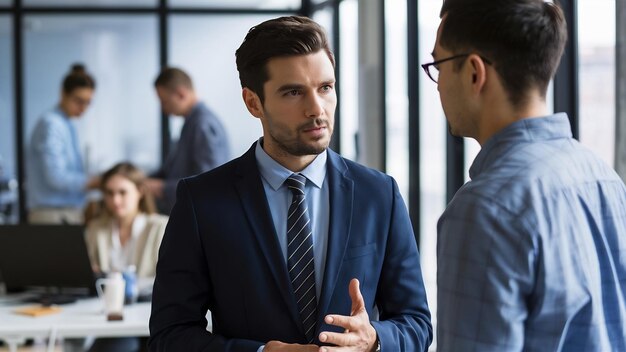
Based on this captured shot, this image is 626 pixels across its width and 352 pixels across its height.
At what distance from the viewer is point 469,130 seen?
1.32 metres

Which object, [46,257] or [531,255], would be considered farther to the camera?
[46,257]

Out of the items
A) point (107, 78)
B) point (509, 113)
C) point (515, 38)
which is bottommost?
point (509, 113)

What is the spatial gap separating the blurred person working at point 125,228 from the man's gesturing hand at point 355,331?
293cm

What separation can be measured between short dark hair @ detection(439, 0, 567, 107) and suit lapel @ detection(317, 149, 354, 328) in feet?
1.99

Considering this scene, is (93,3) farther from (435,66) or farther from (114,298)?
(435,66)

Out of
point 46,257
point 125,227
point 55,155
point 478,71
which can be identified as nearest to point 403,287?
point 478,71

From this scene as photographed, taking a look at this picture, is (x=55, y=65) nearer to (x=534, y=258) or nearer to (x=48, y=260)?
(x=48, y=260)

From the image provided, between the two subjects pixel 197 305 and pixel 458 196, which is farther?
pixel 197 305

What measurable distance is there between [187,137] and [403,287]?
4.21m

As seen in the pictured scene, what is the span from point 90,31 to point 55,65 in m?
0.45

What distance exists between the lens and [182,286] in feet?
5.83

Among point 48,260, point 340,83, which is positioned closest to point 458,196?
point 48,260

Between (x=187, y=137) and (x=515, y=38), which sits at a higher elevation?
(x=515, y=38)

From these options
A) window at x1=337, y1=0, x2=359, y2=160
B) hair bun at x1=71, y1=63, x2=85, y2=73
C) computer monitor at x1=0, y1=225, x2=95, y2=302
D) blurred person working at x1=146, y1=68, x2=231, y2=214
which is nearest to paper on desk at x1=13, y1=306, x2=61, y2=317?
computer monitor at x1=0, y1=225, x2=95, y2=302
